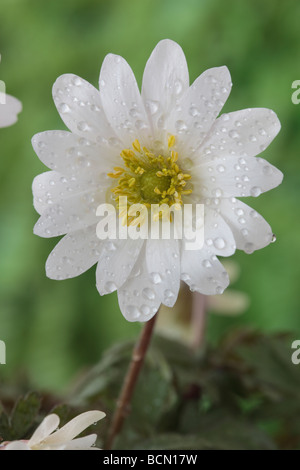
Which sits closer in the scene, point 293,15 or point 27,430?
point 27,430

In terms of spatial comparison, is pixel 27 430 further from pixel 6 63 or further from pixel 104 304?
pixel 6 63

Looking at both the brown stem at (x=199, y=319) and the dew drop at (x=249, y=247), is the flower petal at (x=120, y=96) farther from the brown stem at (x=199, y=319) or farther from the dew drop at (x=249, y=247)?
the brown stem at (x=199, y=319)

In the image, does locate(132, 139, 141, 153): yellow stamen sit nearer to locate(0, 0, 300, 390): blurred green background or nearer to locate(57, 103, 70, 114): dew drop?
locate(57, 103, 70, 114): dew drop

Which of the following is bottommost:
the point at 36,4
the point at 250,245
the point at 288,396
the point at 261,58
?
the point at 288,396

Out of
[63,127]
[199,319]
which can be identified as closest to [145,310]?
[199,319]

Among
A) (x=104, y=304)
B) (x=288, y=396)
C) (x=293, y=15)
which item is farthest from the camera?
(x=104, y=304)

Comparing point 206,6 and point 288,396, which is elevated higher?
point 206,6

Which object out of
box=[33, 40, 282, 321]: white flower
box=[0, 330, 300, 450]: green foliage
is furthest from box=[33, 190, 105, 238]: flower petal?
box=[0, 330, 300, 450]: green foliage

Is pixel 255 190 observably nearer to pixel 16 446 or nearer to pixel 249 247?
pixel 249 247

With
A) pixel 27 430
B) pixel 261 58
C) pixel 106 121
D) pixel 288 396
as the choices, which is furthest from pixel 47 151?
pixel 261 58
